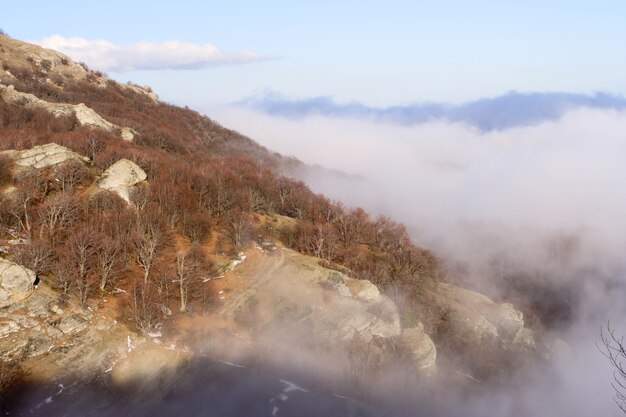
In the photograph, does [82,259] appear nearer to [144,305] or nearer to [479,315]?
[144,305]

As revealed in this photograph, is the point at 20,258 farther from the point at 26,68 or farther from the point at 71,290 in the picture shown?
the point at 26,68

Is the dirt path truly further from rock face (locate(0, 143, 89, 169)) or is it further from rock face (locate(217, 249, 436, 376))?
rock face (locate(0, 143, 89, 169))

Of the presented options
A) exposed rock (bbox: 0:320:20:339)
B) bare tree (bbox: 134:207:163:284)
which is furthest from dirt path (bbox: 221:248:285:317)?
exposed rock (bbox: 0:320:20:339)

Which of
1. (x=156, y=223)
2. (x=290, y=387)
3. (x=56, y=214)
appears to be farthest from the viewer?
(x=156, y=223)

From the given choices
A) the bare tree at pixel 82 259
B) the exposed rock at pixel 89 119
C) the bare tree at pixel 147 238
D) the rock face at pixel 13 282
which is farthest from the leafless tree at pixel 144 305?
the exposed rock at pixel 89 119

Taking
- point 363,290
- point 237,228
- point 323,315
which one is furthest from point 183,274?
point 363,290

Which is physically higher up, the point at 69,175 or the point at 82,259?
the point at 69,175

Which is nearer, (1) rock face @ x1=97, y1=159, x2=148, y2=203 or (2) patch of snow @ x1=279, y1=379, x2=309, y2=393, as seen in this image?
(2) patch of snow @ x1=279, y1=379, x2=309, y2=393
